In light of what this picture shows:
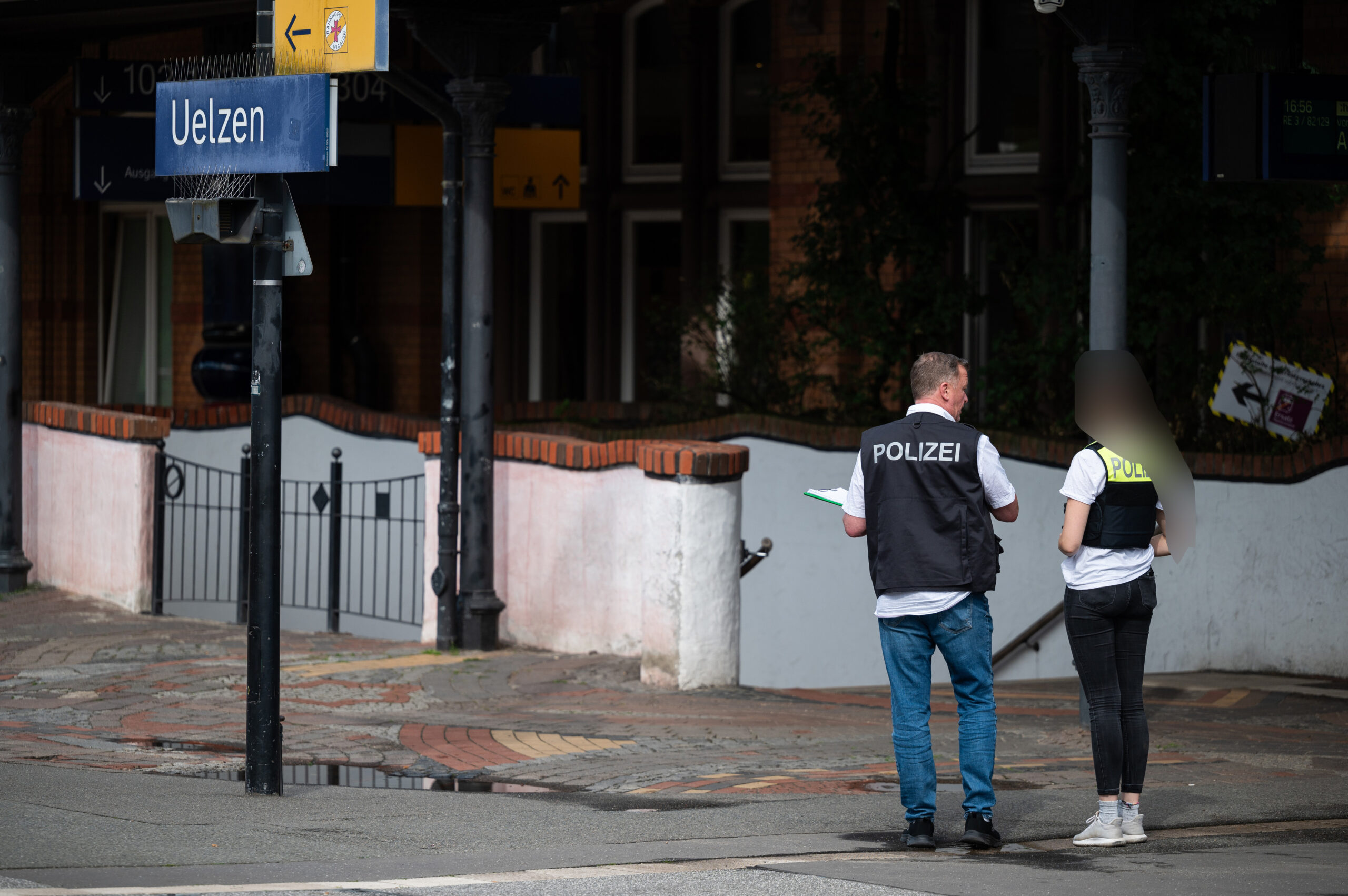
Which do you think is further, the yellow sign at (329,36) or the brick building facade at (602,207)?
the brick building facade at (602,207)

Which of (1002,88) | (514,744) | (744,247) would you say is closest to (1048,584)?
(1002,88)

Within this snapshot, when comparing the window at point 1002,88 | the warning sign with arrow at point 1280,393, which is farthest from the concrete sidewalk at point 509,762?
the window at point 1002,88

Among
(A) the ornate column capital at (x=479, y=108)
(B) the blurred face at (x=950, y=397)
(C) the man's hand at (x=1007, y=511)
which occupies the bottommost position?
(C) the man's hand at (x=1007, y=511)

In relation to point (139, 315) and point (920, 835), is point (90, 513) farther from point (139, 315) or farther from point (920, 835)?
point (920, 835)

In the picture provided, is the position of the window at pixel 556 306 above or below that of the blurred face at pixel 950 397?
above

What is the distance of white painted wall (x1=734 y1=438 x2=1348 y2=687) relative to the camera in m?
10.7

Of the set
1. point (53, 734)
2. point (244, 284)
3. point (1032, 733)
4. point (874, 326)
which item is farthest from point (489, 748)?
point (244, 284)

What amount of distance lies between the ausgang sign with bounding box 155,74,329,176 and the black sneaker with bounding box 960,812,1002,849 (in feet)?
10.4

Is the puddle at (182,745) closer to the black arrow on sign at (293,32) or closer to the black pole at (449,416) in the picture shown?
the black pole at (449,416)

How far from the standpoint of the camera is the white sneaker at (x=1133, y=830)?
19.9 feet

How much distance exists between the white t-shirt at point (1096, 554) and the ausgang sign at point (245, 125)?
2.85 meters

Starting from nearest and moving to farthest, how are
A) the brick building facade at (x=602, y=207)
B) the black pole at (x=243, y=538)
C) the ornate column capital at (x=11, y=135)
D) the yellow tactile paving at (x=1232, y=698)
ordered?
the yellow tactile paving at (x=1232, y=698), the ornate column capital at (x=11, y=135), the black pole at (x=243, y=538), the brick building facade at (x=602, y=207)

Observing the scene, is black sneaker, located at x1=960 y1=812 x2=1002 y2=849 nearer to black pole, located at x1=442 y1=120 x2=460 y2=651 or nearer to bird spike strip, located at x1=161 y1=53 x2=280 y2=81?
bird spike strip, located at x1=161 y1=53 x2=280 y2=81

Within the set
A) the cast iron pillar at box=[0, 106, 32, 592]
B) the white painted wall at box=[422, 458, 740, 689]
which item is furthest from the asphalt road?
the cast iron pillar at box=[0, 106, 32, 592]
